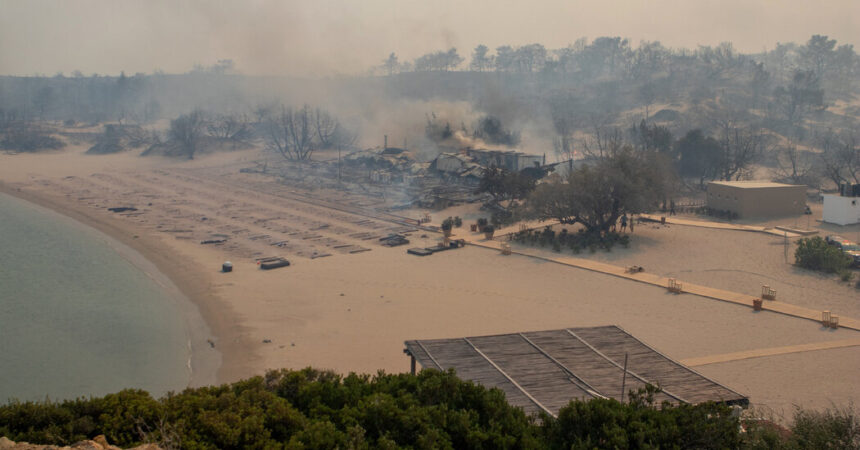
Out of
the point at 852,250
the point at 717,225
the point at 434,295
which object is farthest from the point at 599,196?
the point at 434,295

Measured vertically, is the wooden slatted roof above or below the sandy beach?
above

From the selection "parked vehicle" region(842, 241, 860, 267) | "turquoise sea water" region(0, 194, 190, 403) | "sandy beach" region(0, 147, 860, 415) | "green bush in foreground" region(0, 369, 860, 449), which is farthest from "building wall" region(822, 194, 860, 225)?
"turquoise sea water" region(0, 194, 190, 403)

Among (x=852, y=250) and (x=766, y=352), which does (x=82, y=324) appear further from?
(x=852, y=250)

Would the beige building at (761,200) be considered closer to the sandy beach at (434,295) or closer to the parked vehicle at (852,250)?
the sandy beach at (434,295)

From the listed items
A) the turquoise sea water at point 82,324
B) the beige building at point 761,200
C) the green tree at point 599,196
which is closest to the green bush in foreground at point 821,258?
the green tree at point 599,196

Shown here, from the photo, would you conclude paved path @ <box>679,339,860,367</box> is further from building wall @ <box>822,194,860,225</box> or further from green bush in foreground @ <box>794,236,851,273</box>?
building wall @ <box>822,194,860,225</box>

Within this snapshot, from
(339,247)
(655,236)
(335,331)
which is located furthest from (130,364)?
(655,236)
